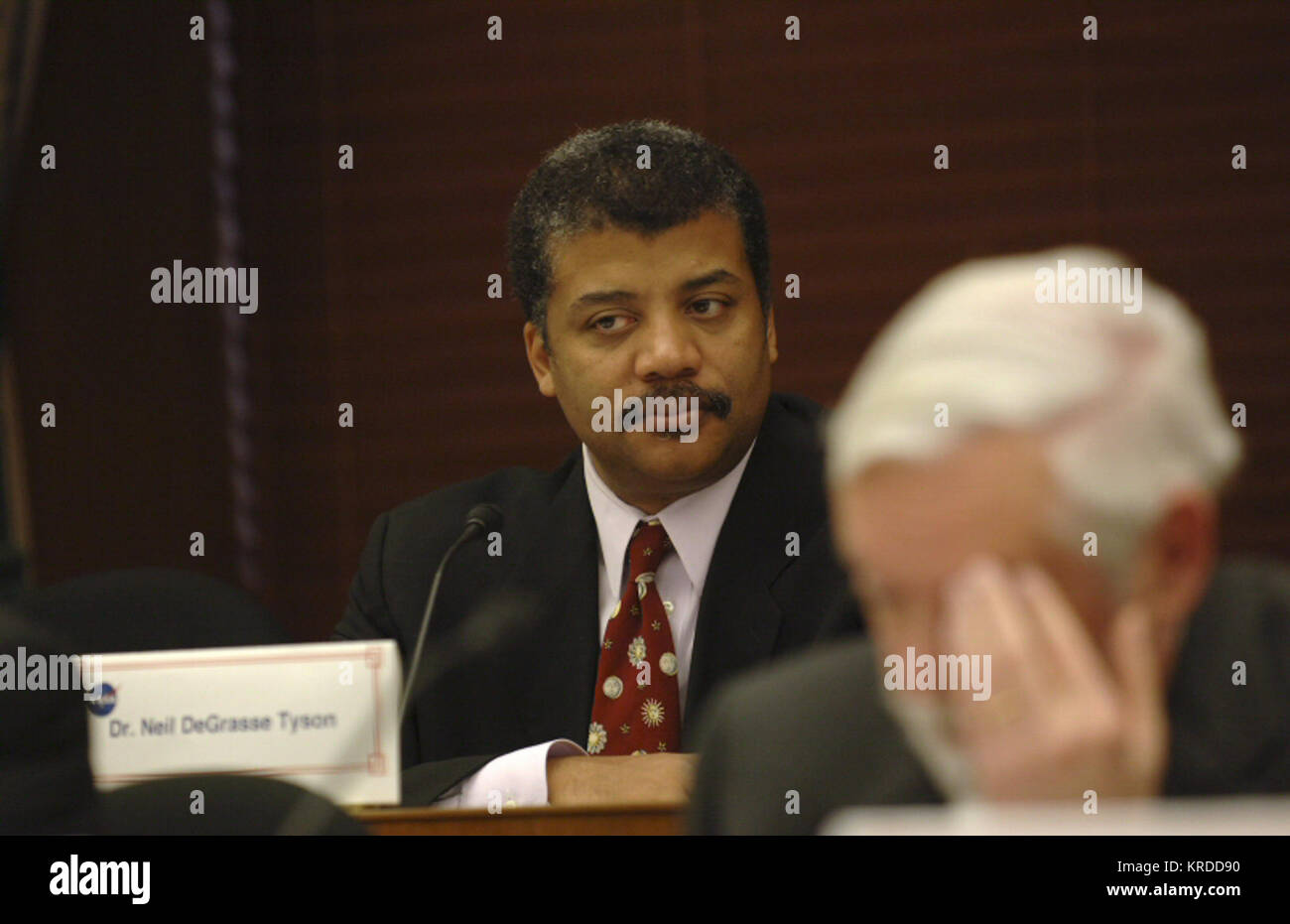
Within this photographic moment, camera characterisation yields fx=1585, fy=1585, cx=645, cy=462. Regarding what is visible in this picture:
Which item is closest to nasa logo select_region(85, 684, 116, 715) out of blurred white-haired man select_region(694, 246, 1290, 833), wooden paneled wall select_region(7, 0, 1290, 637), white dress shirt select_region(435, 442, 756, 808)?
white dress shirt select_region(435, 442, 756, 808)


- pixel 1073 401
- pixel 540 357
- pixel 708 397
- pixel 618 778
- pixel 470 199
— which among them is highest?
pixel 470 199

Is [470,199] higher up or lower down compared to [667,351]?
higher up

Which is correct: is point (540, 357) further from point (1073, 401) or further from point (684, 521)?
point (1073, 401)

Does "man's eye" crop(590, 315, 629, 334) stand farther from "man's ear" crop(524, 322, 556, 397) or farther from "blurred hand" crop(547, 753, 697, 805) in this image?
"blurred hand" crop(547, 753, 697, 805)

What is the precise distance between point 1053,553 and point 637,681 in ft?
4.18

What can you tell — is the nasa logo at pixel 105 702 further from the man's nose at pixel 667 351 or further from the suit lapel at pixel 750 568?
the man's nose at pixel 667 351

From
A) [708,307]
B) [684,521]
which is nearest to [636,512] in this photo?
[684,521]

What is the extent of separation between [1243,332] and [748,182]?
→ 5.46 feet

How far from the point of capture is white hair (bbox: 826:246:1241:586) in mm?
1029

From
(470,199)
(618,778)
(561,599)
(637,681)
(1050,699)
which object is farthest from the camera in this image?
(470,199)

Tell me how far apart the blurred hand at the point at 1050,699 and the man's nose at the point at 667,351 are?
1.37 meters

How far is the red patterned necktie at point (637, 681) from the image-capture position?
7.25 feet

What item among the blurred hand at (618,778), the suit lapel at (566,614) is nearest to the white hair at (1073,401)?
the blurred hand at (618,778)

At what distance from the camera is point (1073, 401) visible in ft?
3.43
